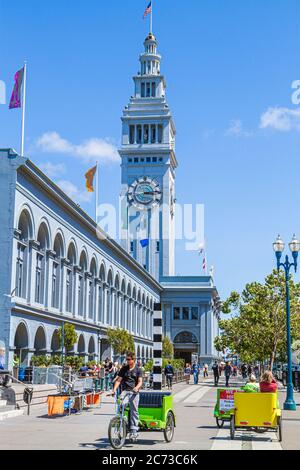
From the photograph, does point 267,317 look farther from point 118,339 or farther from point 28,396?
point 28,396

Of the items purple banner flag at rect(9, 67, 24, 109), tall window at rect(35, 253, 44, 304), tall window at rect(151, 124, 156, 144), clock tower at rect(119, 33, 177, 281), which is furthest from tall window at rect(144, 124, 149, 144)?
purple banner flag at rect(9, 67, 24, 109)

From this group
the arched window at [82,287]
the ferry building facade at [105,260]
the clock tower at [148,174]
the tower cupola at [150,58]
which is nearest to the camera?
the ferry building facade at [105,260]

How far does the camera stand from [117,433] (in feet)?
43.6

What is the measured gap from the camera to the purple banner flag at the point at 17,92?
36375mm

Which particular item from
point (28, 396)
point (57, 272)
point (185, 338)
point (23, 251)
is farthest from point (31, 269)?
point (185, 338)

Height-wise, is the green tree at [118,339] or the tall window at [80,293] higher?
the tall window at [80,293]

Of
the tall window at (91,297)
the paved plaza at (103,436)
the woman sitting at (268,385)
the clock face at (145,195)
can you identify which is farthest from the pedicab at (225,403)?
the clock face at (145,195)

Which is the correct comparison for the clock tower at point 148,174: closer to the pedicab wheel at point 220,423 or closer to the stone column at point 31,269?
the stone column at point 31,269

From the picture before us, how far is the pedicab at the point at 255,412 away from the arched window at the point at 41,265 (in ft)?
90.8

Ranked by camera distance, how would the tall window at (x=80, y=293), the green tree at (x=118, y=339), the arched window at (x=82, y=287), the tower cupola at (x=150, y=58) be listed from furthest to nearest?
the tower cupola at (x=150, y=58), the green tree at (x=118, y=339), the arched window at (x=82, y=287), the tall window at (x=80, y=293)

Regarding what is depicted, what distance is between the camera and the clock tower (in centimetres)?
10612

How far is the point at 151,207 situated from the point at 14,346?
229 ft

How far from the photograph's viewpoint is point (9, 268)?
3575cm

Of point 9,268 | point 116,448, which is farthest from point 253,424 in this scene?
point 9,268
